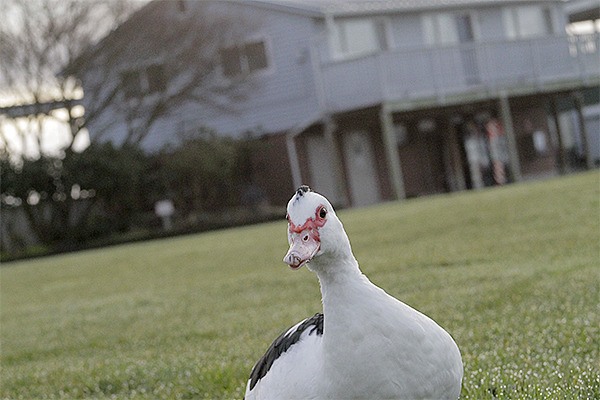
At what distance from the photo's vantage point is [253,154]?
102 ft

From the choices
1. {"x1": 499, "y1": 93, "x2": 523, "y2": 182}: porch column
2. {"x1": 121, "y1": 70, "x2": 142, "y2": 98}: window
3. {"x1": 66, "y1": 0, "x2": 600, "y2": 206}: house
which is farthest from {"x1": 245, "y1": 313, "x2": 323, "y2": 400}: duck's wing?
{"x1": 121, "y1": 70, "x2": 142, "y2": 98}: window

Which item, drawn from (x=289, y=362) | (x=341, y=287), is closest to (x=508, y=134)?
(x=289, y=362)

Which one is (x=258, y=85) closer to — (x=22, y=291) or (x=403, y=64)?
(x=403, y=64)

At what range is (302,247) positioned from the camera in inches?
110

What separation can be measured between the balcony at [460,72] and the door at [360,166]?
273 centimetres

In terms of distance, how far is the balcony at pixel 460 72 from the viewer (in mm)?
27312

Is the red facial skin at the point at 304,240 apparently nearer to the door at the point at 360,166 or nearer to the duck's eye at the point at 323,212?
the duck's eye at the point at 323,212

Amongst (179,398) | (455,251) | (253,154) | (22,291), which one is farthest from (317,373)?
(253,154)

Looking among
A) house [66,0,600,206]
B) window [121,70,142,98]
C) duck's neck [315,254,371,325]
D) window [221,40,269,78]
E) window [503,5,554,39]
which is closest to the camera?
duck's neck [315,254,371,325]

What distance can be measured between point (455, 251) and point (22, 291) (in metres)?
7.47

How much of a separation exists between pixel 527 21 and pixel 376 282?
92.2 feet

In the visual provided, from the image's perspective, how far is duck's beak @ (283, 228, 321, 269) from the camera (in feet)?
8.96

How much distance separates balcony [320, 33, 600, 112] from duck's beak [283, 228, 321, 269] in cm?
2419

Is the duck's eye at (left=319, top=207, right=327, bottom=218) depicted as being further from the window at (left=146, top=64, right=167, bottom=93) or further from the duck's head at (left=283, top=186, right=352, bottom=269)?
the window at (left=146, top=64, right=167, bottom=93)
